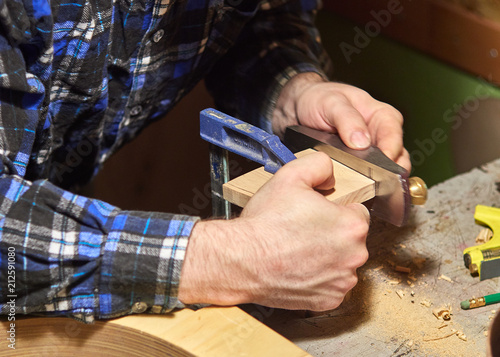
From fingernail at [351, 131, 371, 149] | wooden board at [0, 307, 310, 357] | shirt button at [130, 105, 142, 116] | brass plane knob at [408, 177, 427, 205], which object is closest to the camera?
wooden board at [0, 307, 310, 357]

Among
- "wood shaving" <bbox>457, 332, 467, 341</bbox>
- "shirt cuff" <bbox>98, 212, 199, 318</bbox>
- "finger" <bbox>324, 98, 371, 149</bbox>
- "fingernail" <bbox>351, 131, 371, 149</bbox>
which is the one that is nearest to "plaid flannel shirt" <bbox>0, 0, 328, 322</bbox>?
"shirt cuff" <bbox>98, 212, 199, 318</bbox>

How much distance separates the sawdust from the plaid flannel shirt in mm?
337

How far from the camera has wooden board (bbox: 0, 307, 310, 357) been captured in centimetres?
73

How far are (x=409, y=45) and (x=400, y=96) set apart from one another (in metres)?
0.17

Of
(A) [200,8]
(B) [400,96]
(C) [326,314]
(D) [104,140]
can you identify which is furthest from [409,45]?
(C) [326,314]

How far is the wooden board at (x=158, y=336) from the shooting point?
2.40ft

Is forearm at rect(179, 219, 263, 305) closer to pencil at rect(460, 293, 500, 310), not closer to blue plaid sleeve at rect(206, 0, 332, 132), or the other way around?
pencil at rect(460, 293, 500, 310)

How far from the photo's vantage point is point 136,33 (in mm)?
1035

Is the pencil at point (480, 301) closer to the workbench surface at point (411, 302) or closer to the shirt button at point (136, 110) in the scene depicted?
the workbench surface at point (411, 302)

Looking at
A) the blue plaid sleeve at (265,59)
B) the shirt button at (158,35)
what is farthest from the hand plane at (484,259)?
the shirt button at (158,35)

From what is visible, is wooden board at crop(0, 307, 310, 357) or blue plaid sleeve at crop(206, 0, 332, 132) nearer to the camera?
wooden board at crop(0, 307, 310, 357)

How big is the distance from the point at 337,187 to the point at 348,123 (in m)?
0.19

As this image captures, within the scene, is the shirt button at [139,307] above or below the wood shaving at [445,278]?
above

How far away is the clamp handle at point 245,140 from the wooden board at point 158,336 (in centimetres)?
22
